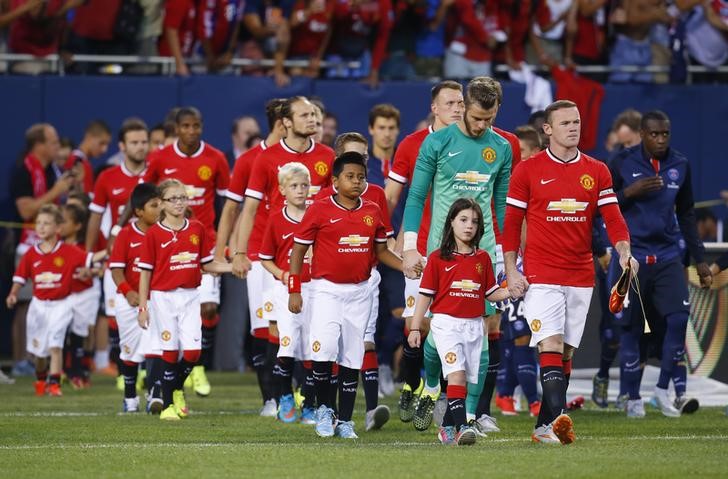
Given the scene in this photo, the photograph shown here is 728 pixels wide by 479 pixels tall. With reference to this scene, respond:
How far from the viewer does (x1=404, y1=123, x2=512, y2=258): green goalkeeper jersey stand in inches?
442

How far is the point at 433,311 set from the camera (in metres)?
10.9

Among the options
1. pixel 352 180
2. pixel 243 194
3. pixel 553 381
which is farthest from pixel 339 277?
pixel 243 194

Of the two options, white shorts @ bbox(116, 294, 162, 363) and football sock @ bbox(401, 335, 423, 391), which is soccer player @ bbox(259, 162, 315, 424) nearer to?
football sock @ bbox(401, 335, 423, 391)

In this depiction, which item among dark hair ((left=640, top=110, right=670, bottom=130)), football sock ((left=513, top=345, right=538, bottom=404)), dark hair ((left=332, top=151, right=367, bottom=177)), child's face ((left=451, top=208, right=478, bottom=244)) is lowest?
football sock ((left=513, top=345, right=538, bottom=404))

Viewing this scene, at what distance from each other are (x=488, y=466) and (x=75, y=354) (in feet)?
31.0

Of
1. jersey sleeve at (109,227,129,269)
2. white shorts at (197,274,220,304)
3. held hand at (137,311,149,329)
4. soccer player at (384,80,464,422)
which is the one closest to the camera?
soccer player at (384,80,464,422)

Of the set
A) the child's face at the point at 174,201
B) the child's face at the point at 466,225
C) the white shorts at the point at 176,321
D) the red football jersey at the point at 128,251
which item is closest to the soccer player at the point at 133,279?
the red football jersey at the point at 128,251

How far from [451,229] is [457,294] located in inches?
17.9

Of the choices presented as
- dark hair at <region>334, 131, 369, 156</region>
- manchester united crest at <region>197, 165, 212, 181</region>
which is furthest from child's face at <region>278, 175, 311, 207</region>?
manchester united crest at <region>197, 165, 212, 181</region>

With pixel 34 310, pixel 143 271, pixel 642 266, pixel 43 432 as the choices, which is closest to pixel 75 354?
pixel 34 310

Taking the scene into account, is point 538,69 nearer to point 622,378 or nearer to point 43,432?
point 622,378

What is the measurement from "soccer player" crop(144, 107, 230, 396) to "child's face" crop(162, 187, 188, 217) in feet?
5.22

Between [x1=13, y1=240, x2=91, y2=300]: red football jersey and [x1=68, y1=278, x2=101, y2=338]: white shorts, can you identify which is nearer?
[x1=13, y1=240, x2=91, y2=300]: red football jersey

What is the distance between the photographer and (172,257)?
13289mm
